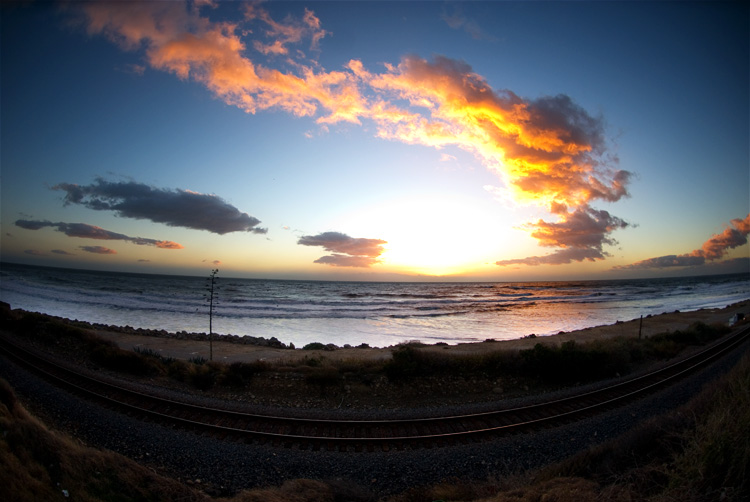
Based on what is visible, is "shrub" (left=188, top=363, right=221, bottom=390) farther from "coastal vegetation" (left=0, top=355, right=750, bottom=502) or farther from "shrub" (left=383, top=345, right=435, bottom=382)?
"shrub" (left=383, top=345, right=435, bottom=382)

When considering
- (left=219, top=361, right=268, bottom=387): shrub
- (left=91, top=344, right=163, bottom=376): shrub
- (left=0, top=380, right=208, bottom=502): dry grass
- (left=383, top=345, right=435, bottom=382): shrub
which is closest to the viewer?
(left=0, top=380, right=208, bottom=502): dry grass

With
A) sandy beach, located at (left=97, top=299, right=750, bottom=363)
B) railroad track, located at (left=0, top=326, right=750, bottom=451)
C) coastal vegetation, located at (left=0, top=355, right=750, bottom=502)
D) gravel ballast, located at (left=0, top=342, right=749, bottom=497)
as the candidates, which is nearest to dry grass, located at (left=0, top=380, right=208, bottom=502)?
coastal vegetation, located at (left=0, top=355, right=750, bottom=502)

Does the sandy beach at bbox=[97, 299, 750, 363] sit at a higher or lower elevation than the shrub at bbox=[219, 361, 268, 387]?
lower

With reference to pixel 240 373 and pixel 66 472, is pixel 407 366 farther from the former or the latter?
pixel 66 472

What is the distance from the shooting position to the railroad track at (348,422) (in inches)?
319

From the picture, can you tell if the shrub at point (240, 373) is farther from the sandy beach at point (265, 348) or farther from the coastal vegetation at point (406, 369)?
the sandy beach at point (265, 348)

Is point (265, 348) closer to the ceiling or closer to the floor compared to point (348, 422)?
closer to the floor

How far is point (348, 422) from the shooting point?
8914 mm

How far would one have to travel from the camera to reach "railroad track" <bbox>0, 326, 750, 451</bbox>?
26.6 feet

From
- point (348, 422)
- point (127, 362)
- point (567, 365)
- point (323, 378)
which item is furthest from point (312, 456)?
point (127, 362)

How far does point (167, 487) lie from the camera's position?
18.5 feet

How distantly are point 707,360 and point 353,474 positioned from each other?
61.9 ft

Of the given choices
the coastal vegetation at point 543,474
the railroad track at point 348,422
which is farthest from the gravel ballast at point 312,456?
the coastal vegetation at point 543,474

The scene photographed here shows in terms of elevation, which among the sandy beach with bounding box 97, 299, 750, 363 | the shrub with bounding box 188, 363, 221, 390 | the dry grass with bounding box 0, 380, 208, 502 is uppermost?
the dry grass with bounding box 0, 380, 208, 502
